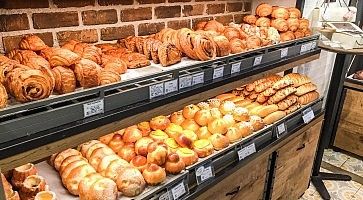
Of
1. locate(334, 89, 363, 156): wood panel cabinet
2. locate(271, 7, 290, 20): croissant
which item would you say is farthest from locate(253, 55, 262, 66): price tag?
locate(334, 89, 363, 156): wood panel cabinet

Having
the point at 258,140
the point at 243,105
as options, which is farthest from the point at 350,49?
the point at 258,140

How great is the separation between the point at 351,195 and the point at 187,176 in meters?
2.09

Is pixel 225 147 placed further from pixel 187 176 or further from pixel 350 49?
pixel 350 49

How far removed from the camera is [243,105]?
2.22 metres

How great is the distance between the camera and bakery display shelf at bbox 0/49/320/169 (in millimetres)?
896

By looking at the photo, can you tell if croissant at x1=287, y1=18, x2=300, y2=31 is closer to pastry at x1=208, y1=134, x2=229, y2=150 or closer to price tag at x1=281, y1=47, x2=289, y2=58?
price tag at x1=281, y1=47, x2=289, y2=58

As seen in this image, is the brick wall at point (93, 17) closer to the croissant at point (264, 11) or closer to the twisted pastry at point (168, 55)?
the croissant at point (264, 11)

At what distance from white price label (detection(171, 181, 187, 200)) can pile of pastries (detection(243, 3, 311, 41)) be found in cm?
116

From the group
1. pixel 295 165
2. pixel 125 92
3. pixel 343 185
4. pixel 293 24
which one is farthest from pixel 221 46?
pixel 343 185

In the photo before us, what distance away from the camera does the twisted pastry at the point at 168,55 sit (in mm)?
1445

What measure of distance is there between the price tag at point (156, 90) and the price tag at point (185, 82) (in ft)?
0.35

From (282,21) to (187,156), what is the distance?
1.17 m

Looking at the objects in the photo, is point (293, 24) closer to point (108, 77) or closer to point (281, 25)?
point (281, 25)

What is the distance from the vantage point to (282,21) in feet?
7.07
